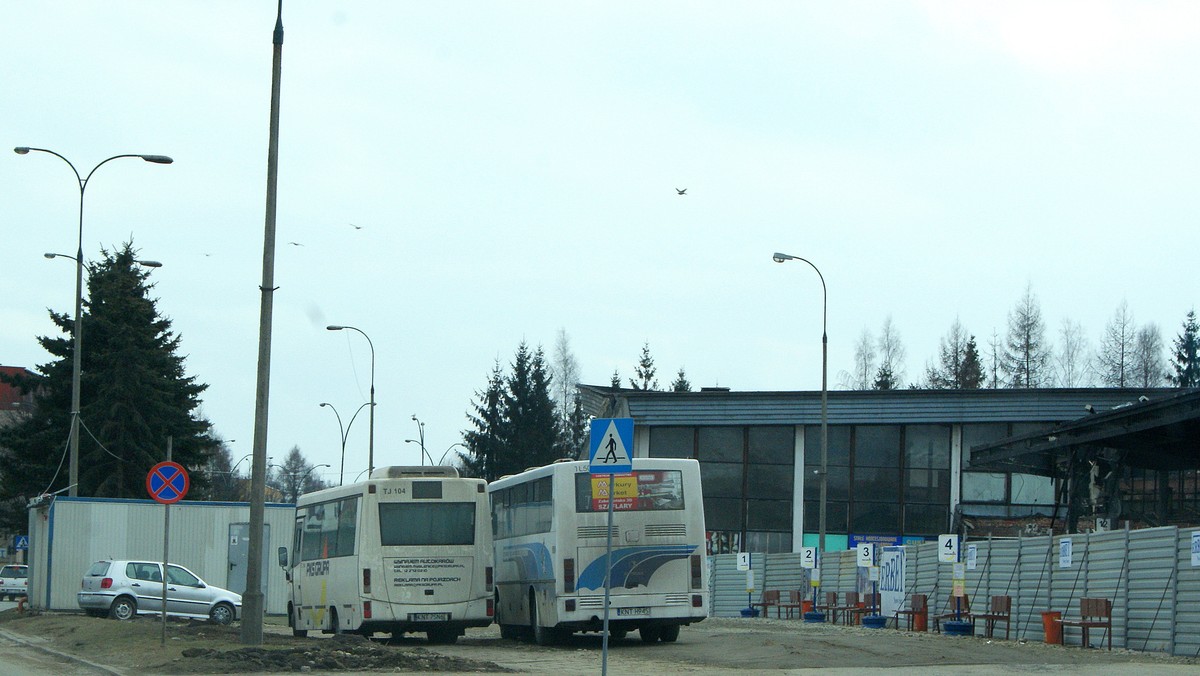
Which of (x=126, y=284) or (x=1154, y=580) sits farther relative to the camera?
(x=126, y=284)

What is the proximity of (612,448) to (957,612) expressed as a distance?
51.7ft

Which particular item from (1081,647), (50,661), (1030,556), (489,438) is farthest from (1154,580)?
(489,438)

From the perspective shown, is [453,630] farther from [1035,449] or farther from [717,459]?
[717,459]

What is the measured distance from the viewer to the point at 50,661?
20.9m

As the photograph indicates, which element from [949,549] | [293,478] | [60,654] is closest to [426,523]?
[60,654]

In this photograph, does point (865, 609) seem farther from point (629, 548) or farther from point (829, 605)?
point (629, 548)

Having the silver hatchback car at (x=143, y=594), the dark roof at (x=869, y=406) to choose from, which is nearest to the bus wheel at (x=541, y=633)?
the silver hatchback car at (x=143, y=594)

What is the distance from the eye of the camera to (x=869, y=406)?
176 feet

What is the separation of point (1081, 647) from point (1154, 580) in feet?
6.23

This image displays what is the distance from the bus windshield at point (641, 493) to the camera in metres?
22.9

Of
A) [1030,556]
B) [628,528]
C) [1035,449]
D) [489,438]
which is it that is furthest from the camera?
[489,438]

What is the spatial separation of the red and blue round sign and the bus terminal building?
32398mm

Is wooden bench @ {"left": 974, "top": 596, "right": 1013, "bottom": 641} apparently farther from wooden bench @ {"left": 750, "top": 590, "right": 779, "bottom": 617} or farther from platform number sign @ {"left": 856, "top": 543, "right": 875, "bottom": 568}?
wooden bench @ {"left": 750, "top": 590, "right": 779, "bottom": 617}

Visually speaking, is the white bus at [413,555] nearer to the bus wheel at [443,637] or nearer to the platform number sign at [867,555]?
the bus wheel at [443,637]
